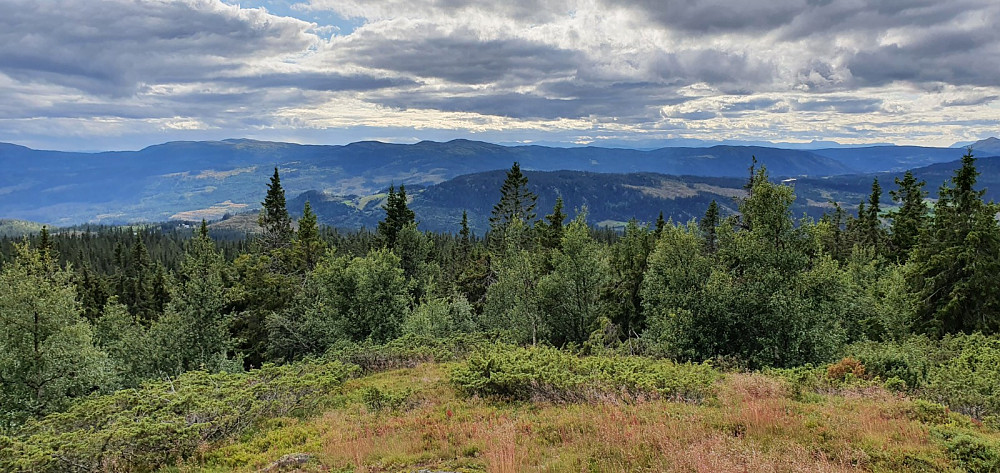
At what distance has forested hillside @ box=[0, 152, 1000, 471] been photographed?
11164 mm

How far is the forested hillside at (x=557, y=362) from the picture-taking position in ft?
36.6

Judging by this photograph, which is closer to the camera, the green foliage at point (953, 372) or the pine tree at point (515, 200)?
the green foliage at point (953, 372)

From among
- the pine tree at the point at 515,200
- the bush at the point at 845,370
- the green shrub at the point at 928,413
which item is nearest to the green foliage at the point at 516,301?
the pine tree at the point at 515,200

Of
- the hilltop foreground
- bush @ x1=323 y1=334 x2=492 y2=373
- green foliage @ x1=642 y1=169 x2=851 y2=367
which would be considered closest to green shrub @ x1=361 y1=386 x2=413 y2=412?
the hilltop foreground

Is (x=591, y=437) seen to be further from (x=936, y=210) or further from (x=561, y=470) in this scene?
(x=936, y=210)

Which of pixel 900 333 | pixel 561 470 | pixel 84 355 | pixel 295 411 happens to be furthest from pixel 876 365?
pixel 84 355

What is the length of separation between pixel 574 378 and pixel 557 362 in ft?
7.42

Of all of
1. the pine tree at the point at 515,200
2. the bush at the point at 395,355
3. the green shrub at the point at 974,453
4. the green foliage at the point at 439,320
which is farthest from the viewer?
the pine tree at the point at 515,200

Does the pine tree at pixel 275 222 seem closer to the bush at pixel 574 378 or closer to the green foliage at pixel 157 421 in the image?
the green foliage at pixel 157 421

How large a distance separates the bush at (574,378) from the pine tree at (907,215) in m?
52.3

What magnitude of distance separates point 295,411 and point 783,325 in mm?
22082

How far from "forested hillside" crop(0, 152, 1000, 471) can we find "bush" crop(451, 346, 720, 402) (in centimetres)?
9

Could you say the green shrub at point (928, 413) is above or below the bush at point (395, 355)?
above

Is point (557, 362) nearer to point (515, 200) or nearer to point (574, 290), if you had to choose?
point (574, 290)
